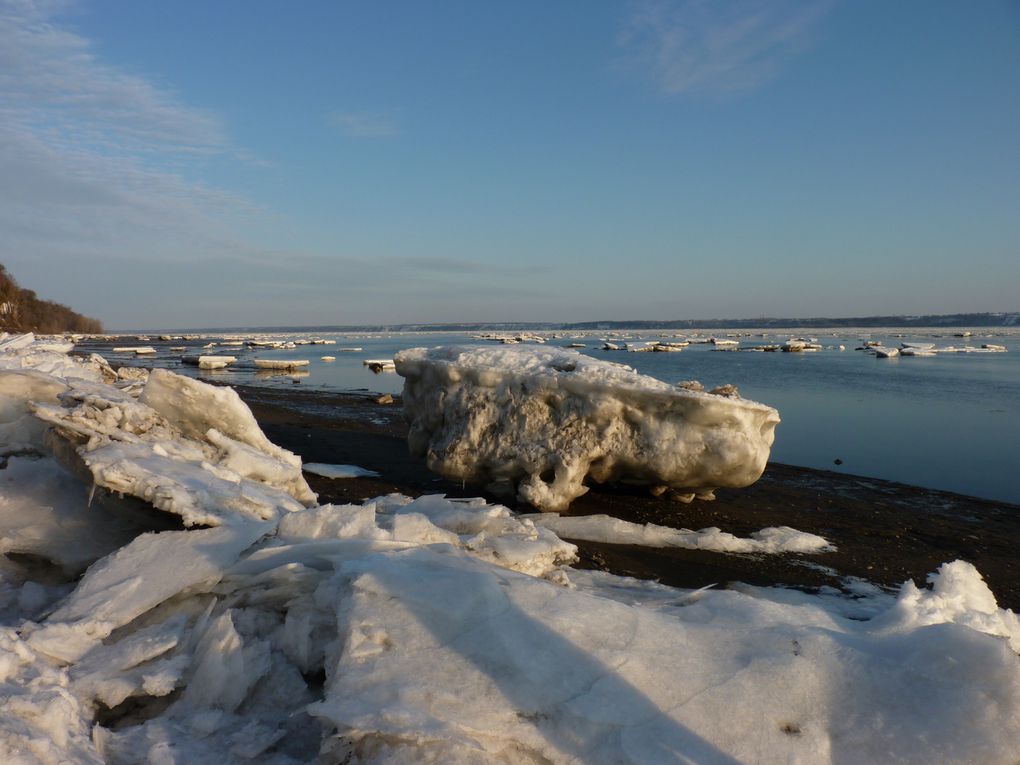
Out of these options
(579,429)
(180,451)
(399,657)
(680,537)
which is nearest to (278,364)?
(579,429)

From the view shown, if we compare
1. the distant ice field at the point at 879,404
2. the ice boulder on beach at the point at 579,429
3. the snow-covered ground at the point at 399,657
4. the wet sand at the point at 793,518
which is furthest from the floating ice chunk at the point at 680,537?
the distant ice field at the point at 879,404

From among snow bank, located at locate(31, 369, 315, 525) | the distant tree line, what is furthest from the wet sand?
the distant tree line

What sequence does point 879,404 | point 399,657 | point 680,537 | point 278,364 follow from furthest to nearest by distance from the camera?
point 278,364 → point 879,404 → point 680,537 → point 399,657

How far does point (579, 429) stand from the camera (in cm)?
777

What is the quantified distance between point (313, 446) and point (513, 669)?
9.77 metres

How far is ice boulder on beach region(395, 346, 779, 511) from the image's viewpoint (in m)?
7.50

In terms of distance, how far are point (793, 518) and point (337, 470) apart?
651 cm

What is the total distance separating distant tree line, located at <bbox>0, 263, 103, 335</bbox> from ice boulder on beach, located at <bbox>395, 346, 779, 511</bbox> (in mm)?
52833

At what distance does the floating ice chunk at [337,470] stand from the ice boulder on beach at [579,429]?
5.60ft

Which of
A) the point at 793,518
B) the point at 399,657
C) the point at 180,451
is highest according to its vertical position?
the point at 180,451

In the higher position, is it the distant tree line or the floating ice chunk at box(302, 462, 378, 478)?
the distant tree line

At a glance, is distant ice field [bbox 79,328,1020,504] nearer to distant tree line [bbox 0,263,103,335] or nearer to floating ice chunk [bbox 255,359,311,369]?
floating ice chunk [bbox 255,359,311,369]

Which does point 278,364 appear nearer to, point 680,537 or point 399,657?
point 680,537

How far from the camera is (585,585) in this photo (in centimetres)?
474
